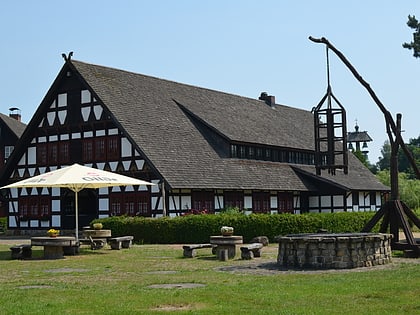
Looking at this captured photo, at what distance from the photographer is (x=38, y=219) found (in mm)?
36812

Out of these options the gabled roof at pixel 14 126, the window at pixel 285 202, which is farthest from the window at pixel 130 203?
the gabled roof at pixel 14 126

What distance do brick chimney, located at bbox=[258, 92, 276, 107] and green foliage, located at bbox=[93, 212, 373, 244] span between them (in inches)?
919

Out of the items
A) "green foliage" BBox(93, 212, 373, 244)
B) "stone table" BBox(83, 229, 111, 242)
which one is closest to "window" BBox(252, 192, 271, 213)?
"green foliage" BBox(93, 212, 373, 244)

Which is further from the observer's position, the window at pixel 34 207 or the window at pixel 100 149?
the window at pixel 34 207

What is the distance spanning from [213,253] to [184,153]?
522 inches

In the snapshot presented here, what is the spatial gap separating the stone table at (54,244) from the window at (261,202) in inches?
670

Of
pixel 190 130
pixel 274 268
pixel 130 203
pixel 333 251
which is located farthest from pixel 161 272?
pixel 190 130

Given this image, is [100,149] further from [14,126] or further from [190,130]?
[14,126]

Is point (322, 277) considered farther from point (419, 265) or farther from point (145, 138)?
point (145, 138)

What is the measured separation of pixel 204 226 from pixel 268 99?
26182mm

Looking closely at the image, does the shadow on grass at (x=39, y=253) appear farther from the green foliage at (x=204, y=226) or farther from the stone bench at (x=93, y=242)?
the green foliage at (x=204, y=226)

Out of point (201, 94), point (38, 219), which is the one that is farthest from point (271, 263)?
point (201, 94)

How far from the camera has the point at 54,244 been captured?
20.6m

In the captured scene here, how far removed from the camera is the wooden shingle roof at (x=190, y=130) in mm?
32875
